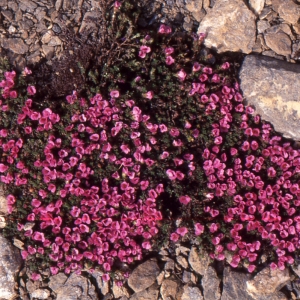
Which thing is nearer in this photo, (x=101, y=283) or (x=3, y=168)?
(x=3, y=168)

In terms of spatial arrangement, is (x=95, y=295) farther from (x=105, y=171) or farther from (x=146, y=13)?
(x=146, y=13)

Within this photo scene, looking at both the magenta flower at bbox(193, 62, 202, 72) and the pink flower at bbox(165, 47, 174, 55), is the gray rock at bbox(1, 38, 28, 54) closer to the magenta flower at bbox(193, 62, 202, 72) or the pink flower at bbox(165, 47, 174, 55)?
the pink flower at bbox(165, 47, 174, 55)

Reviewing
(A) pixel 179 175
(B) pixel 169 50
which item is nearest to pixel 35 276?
(A) pixel 179 175

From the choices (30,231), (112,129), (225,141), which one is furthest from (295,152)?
(30,231)

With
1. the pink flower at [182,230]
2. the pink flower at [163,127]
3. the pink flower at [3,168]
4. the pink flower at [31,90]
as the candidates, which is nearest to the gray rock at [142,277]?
the pink flower at [182,230]

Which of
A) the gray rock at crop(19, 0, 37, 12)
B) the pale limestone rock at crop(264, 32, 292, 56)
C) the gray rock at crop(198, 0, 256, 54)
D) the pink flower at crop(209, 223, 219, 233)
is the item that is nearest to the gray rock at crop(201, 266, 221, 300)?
the pink flower at crop(209, 223, 219, 233)

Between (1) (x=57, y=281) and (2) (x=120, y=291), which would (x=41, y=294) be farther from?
(2) (x=120, y=291)

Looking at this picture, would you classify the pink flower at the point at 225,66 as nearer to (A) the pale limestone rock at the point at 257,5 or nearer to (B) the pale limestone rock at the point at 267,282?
(A) the pale limestone rock at the point at 257,5
